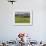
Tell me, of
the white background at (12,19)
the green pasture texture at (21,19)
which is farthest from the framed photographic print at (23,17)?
the white background at (12,19)

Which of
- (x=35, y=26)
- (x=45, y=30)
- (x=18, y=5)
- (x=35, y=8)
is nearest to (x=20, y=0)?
(x=18, y=5)

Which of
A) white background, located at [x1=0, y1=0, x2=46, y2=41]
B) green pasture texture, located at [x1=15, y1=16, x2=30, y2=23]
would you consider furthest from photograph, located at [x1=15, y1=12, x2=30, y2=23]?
white background, located at [x1=0, y1=0, x2=46, y2=41]

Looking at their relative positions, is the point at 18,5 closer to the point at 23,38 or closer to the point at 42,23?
the point at 42,23

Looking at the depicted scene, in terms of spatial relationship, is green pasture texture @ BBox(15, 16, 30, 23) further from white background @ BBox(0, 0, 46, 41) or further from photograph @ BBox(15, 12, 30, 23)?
white background @ BBox(0, 0, 46, 41)

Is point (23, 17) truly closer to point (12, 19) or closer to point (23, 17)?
point (23, 17)

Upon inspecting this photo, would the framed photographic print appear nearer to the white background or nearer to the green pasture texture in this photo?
the green pasture texture

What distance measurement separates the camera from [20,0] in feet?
13.9

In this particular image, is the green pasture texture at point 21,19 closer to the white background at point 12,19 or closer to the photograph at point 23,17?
the photograph at point 23,17

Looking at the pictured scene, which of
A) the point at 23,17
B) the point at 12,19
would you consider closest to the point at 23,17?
the point at 23,17

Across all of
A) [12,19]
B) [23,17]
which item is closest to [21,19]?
[23,17]

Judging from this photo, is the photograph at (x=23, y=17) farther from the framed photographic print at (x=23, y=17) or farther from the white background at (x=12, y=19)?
the white background at (x=12, y=19)

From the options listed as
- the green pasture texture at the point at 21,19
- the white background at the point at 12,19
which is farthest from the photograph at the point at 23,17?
the white background at the point at 12,19

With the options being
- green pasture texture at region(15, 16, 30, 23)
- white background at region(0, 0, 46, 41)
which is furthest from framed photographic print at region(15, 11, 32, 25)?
white background at region(0, 0, 46, 41)

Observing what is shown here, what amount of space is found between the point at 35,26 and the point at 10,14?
2.91 feet
